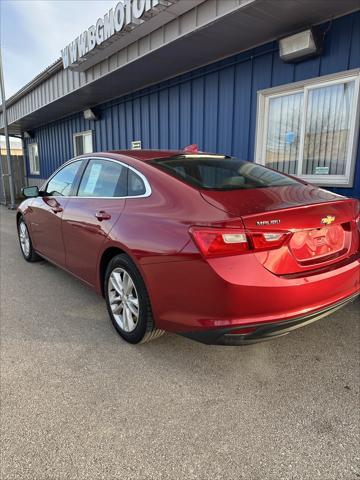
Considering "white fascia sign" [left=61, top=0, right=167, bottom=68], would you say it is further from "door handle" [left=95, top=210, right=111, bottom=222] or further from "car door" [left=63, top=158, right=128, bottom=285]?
"door handle" [left=95, top=210, right=111, bottom=222]

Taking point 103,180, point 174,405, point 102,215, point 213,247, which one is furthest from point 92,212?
point 174,405

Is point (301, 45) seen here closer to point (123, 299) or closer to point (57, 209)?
point (57, 209)

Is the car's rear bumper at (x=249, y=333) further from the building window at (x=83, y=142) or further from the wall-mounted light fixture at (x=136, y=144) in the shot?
the building window at (x=83, y=142)

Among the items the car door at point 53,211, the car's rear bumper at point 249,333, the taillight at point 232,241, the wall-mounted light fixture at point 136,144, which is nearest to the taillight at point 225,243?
the taillight at point 232,241

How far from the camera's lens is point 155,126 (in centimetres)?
765

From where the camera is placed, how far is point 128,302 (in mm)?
2717

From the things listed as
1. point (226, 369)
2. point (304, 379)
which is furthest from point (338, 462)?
point (226, 369)

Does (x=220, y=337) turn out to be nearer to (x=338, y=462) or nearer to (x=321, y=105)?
(x=338, y=462)

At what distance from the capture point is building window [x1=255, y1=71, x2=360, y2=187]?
454 cm

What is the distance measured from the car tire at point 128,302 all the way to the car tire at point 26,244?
2493 millimetres

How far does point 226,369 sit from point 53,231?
2.50 metres

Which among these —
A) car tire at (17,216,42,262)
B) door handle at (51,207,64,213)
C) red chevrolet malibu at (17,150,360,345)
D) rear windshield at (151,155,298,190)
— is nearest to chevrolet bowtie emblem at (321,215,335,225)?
red chevrolet malibu at (17,150,360,345)

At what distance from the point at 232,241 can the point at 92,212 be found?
1563 mm

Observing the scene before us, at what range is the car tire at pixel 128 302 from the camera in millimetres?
2512
